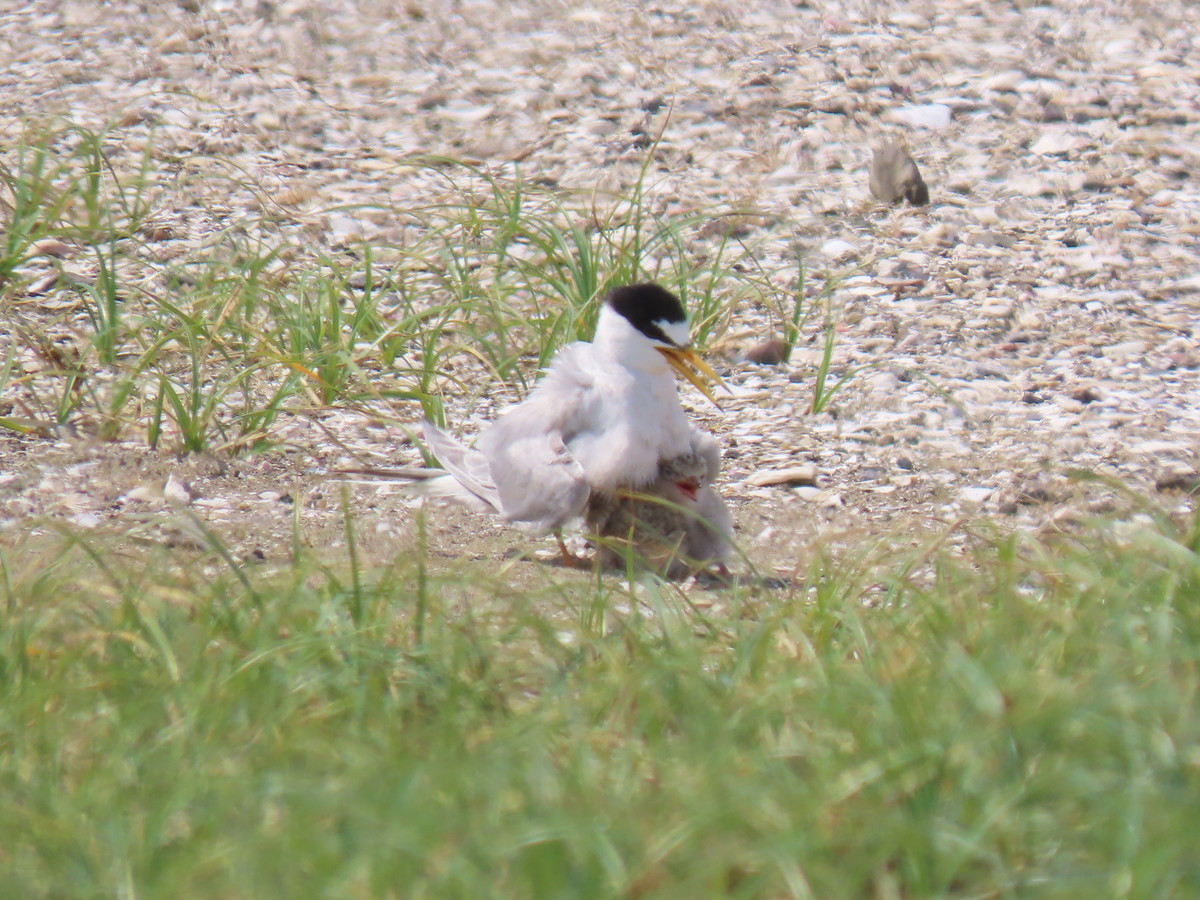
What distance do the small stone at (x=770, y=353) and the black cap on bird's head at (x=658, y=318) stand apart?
100 cm

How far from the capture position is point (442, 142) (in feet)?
19.8

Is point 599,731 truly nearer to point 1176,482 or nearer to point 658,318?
point 658,318

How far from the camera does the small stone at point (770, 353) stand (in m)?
4.74

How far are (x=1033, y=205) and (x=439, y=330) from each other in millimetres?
2400

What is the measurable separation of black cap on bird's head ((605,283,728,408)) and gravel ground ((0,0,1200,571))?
49 cm

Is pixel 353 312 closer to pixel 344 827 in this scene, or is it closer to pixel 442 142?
pixel 442 142

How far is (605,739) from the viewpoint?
8.02 ft

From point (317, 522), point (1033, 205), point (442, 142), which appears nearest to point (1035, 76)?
point (1033, 205)

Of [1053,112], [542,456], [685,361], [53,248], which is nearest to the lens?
[542,456]

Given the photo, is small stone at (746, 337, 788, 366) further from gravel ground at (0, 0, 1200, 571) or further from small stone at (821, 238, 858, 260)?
small stone at (821, 238, 858, 260)

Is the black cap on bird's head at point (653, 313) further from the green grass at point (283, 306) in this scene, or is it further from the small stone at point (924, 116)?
the small stone at point (924, 116)

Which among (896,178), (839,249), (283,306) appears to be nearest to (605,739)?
(283,306)

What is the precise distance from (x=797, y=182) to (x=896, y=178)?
0.40 meters

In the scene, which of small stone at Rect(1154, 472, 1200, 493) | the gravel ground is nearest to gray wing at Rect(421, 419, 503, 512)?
the gravel ground
